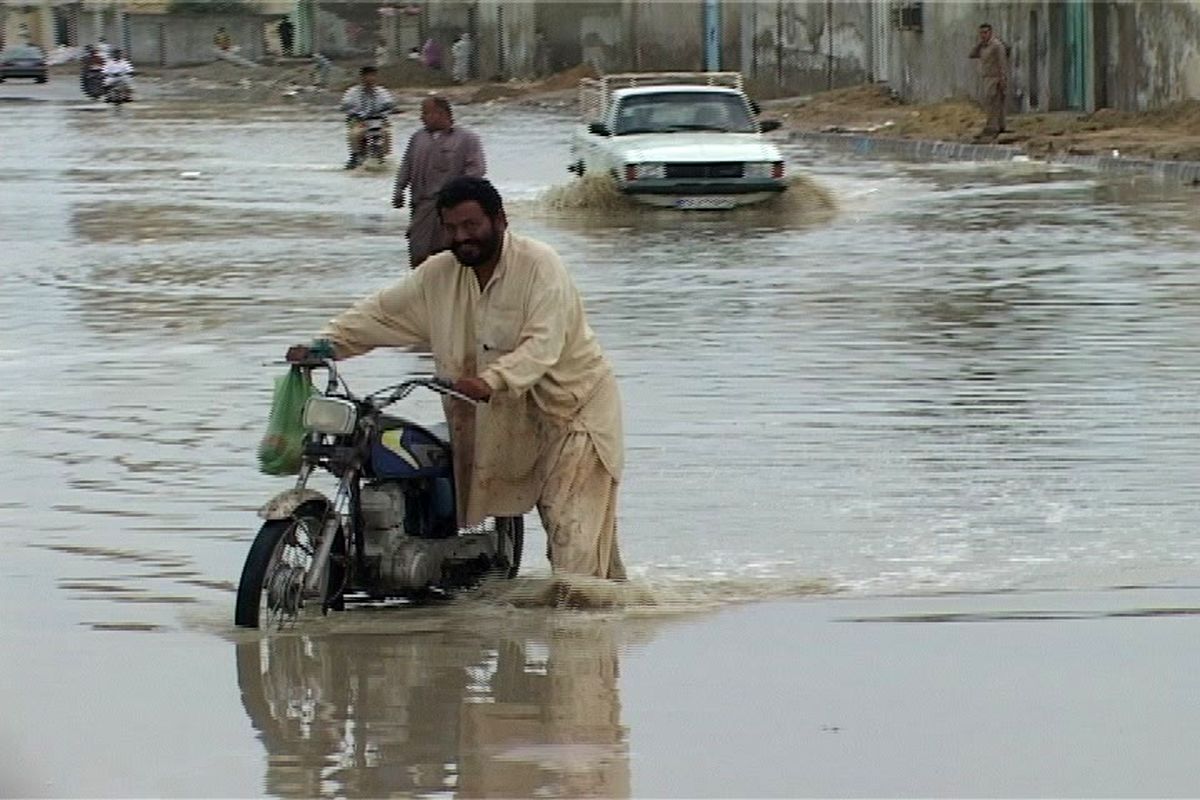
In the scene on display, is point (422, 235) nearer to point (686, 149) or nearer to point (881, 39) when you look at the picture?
point (686, 149)

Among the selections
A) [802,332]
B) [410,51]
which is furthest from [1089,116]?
[410,51]

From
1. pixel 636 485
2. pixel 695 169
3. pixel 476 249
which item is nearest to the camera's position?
pixel 476 249

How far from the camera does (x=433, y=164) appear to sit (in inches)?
737

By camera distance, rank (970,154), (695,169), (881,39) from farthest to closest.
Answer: (881,39) < (970,154) < (695,169)

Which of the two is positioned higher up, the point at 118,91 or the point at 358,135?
the point at 358,135

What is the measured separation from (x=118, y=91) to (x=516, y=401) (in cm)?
6032

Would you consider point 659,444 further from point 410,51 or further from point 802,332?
point 410,51

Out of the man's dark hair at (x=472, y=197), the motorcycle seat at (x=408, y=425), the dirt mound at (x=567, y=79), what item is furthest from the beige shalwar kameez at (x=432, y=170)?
the dirt mound at (x=567, y=79)

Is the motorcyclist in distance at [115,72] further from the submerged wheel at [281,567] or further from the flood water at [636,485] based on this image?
the submerged wheel at [281,567]

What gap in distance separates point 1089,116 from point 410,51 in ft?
180

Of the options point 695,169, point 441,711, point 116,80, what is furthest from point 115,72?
point 441,711

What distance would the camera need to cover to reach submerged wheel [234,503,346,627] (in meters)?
8.44

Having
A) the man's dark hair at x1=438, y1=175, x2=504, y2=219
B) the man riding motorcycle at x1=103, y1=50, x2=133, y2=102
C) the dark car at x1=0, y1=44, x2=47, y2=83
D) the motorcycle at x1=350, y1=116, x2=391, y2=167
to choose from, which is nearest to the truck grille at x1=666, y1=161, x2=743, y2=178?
the motorcycle at x1=350, y1=116, x2=391, y2=167

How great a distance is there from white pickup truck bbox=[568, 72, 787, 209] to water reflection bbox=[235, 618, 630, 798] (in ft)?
61.4
